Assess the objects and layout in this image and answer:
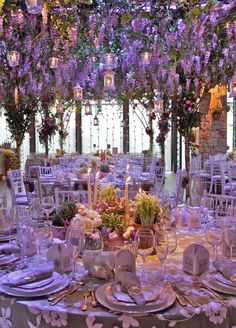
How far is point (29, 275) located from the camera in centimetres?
188

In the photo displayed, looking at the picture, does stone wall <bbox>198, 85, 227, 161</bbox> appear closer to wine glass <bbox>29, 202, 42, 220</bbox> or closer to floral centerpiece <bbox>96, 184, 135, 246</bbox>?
wine glass <bbox>29, 202, 42, 220</bbox>

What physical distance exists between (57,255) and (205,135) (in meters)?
10.0

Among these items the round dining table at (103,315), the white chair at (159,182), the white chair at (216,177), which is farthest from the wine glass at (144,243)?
the white chair at (216,177)

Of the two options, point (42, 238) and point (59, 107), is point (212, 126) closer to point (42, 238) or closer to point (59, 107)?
point (59, 107)

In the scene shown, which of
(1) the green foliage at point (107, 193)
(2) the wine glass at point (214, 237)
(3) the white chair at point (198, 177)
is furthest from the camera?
(3) the white chair at point (198, 177)

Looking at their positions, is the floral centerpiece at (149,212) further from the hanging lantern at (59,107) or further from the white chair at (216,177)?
the hanging lantern at (59,107)

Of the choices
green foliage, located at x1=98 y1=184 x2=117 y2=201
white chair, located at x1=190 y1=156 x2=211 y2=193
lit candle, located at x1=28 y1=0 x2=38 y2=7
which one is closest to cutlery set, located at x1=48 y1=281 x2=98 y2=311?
green foliage, located at x1=98 y1=184 x2=117 y2=201

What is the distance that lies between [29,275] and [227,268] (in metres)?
0.91

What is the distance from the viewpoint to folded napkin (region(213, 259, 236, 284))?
1.89m

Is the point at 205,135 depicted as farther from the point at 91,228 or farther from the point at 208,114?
the point at 91,228

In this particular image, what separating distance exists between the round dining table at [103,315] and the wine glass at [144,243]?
262 millimetres

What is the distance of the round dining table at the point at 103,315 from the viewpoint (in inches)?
63.2

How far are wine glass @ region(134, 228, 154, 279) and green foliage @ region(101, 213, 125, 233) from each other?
33 centimetres


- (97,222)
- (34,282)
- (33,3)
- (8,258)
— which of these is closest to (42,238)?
(8,258)
